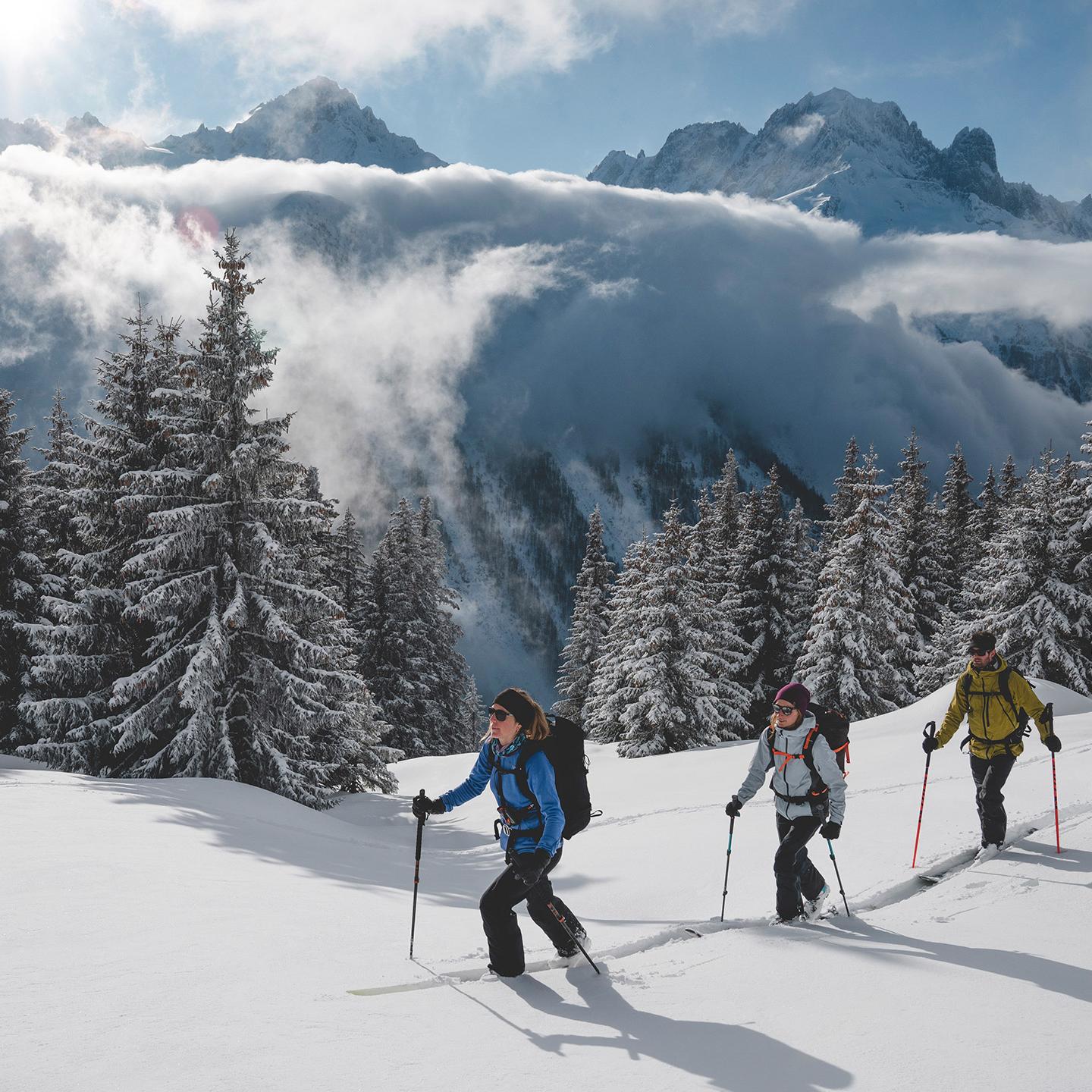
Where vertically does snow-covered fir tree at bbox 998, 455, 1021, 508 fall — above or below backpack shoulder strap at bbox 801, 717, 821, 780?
above

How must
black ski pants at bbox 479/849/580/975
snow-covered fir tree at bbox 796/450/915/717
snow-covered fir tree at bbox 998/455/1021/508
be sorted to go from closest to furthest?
black ski pants at bbox 479/849/580/975, snow-covered fir tree at bbox 796/450/915/717, snow-covered fir tree at bbox 998/455/1021/508

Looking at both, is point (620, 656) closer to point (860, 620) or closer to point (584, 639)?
point (860, 620)

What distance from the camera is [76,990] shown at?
4.33 meters

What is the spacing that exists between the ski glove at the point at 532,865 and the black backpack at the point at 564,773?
0.22 meters

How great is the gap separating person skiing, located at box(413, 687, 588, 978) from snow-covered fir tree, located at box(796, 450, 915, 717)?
26.0 m

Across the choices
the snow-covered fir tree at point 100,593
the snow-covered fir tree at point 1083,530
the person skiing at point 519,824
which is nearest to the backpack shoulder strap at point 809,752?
the person skiing at point 519,824

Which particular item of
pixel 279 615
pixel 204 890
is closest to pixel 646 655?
pixel 279 615

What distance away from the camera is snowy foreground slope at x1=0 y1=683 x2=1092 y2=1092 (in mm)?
3609

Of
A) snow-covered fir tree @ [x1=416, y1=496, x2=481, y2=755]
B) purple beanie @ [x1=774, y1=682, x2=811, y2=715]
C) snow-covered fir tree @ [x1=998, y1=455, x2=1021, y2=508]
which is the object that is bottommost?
snow-covered fir tree @ [x1=416, y1=496, x2=481, y2=755]

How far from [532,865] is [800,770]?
8.36ft

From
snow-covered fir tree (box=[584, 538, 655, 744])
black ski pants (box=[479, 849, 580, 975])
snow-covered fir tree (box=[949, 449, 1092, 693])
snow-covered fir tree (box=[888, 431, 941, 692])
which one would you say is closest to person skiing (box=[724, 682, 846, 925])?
black ski pants (box=[479, 849, 580, 975])

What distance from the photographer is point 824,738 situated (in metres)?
5.94

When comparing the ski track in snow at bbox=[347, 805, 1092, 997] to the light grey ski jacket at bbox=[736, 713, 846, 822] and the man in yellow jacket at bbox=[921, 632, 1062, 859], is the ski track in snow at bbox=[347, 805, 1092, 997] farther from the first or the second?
the light grey ski jacket at bbox=[736, 713, 846, 822]

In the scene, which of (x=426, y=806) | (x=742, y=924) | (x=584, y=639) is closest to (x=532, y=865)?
(x=426, y=806)
